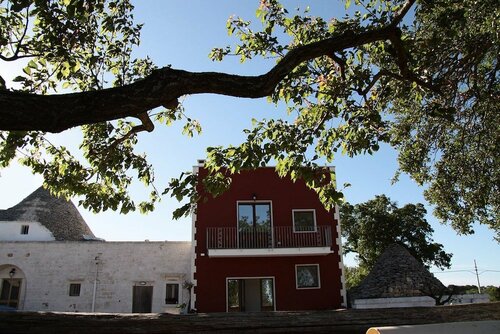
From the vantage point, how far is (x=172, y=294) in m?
19.3

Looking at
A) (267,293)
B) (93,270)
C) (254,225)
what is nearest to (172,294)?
(93,270)

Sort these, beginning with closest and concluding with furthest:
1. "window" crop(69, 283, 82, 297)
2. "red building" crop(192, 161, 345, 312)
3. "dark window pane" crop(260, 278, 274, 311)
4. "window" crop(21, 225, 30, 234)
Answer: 1. "red building" crop(192, 161, 345, 312)
2. "dark window pane" crop(260, 278, 274, 311)
3. "window" crop(69, 283, 82, 297)
4. "window" crop(21, 225, 30, 234)

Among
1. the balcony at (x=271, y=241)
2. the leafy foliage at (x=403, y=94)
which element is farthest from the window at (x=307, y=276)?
the leafy foliage at (x=403, y=94)

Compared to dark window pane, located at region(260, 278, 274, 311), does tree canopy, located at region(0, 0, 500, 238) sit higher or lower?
higher

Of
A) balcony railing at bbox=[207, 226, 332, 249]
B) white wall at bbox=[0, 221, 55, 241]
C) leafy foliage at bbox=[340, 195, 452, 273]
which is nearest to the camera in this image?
balcony railing at bbox=[207, 226, 332, 249]

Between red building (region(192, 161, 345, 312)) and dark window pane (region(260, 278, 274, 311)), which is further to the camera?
dark window pane (region(260, 278, 274, 311))

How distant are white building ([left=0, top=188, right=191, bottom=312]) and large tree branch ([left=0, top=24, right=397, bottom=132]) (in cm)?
1624

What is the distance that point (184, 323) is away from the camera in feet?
12.6

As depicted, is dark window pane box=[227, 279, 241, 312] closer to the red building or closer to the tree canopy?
the red building

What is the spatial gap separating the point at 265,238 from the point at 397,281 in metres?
6.48

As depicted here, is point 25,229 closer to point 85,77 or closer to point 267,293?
point 267,293

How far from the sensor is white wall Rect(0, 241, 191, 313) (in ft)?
62.3

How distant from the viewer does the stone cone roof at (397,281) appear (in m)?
19.2

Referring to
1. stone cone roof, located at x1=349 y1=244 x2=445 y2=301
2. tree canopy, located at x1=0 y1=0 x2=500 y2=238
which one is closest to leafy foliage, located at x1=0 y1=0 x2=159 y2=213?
tree canopy, located at x1=0 y1=0 x2=500 y2=238
